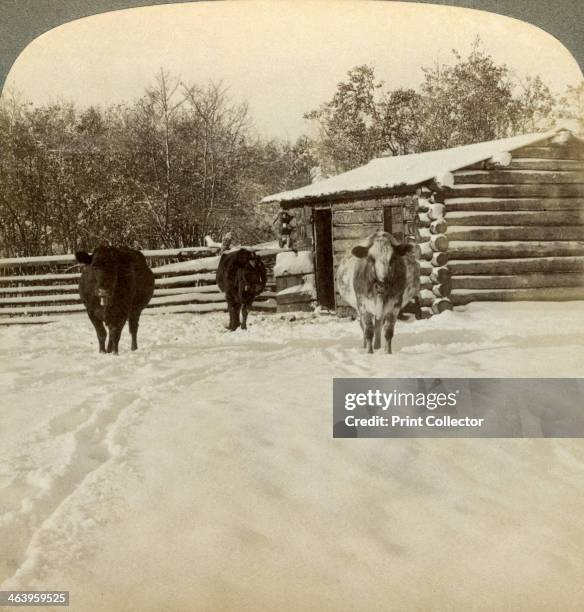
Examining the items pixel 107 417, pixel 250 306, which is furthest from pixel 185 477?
pixel 250 306

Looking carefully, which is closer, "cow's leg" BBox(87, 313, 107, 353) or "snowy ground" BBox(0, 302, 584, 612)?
"snowy ground" BBox(0, 302, 584, 612)

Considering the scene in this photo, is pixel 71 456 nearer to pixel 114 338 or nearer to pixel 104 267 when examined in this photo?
pixel 114 338

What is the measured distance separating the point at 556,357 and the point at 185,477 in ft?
3.66

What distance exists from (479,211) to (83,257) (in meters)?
1.19

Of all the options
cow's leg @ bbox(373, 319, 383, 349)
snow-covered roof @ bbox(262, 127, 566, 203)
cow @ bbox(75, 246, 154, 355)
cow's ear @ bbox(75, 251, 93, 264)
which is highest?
snow-covered roof @ bbox(262, 127, 566, 203)

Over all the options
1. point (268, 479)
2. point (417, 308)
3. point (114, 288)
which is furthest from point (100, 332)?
point (417, 308)

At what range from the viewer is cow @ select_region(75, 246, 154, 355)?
1.72m

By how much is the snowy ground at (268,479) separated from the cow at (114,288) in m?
0.05

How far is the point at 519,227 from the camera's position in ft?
6.11

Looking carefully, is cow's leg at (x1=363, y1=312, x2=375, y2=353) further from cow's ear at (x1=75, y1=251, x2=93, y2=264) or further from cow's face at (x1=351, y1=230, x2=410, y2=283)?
cow's ear at (x1=75, y1=251, x2=93, y2=264)

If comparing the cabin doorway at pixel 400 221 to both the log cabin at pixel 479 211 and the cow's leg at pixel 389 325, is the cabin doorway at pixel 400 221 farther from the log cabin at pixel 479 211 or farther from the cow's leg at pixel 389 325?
the cow's leg at pixel 389 325

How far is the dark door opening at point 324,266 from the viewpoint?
1.93 meters

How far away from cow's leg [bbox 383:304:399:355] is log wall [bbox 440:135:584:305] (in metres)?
0.18

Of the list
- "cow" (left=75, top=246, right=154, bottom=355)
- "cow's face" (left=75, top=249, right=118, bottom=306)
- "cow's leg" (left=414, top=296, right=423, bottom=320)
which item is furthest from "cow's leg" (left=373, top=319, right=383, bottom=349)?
"cow's face" (left=75, top=249, right=118, bottom=306)
